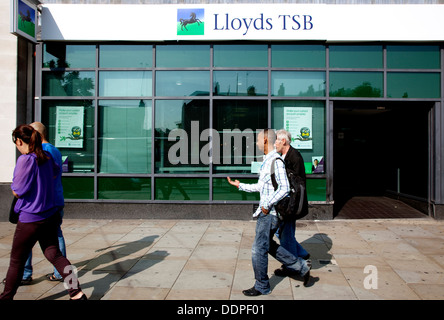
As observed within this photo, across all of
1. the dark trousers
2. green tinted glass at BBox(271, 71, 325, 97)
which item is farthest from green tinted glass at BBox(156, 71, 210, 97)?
the dark trousers

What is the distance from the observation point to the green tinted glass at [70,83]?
27.6ft

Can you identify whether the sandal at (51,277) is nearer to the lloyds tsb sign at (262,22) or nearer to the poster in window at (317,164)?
the poster in window at (317,164)

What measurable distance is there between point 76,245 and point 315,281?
3988mm

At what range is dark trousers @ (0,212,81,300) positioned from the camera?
11.9 ft

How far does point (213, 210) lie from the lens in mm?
8125

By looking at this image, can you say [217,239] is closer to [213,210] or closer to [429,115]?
[213,210]

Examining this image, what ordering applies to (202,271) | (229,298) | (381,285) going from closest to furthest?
1. (229,298)
2. (381,285)
3. (202,271)

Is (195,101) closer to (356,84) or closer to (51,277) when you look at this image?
(356,84)

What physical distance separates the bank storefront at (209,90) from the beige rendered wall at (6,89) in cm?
52

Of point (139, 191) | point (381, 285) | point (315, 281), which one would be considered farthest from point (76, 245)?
point (381, 285)

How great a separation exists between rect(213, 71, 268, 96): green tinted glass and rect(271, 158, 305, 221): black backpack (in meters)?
4.12

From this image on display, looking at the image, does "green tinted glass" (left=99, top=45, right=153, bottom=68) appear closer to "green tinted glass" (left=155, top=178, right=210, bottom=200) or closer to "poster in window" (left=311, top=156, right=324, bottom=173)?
"green tinted glass" (left=155, top=178, right=210, bottom=200)

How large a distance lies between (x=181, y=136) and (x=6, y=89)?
4.04 m

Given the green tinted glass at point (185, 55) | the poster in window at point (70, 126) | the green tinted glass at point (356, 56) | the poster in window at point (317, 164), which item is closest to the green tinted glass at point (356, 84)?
the green tinted glass at point (356, 56)
